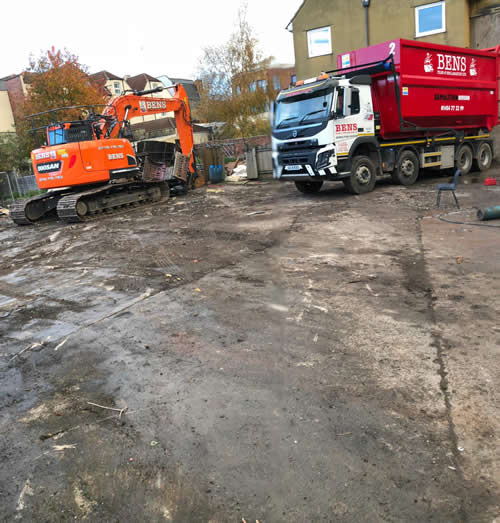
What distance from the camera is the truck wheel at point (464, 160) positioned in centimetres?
1527

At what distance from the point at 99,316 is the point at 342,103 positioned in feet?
29.4

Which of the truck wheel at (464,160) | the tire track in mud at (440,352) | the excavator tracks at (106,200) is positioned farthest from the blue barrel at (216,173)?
the tire track in mud at (440,352)

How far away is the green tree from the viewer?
32031 mm

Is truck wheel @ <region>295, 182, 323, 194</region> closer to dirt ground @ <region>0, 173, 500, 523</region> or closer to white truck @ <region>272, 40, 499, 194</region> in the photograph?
white truck @ <region>272, 40, 499, 194</region>

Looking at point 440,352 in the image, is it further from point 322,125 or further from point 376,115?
point 376,115

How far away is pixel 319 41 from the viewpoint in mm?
22766

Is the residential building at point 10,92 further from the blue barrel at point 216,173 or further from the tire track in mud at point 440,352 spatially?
the tire track in mud at point 440,352

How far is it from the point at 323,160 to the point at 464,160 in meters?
6.91

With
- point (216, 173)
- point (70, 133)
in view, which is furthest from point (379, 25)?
point (70, 133)

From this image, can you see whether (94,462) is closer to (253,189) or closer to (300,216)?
(300,216)

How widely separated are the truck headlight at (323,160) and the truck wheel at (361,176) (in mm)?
1027

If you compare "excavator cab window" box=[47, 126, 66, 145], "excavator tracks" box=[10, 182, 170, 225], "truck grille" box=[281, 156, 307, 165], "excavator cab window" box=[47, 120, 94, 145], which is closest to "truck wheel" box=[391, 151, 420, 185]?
"truck grille" box=[281, 156, 307, 165]

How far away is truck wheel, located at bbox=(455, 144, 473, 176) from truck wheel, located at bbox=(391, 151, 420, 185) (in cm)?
233

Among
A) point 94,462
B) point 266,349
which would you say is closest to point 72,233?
point 266,349
